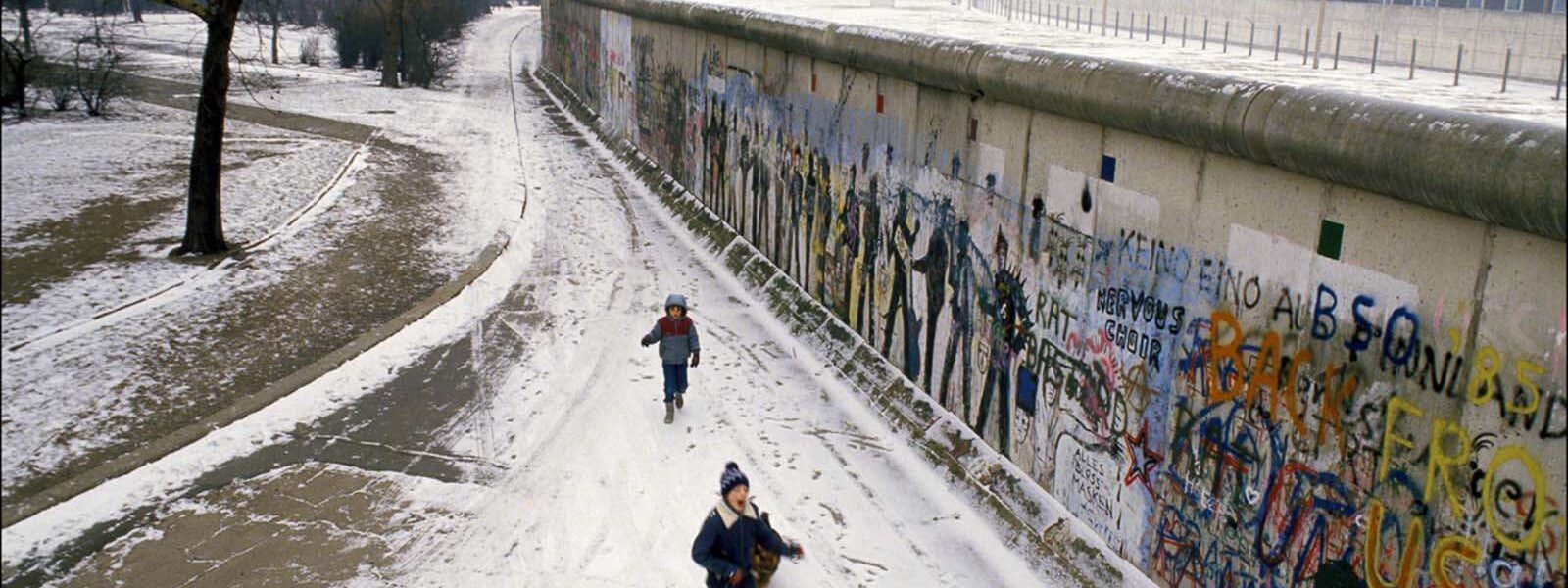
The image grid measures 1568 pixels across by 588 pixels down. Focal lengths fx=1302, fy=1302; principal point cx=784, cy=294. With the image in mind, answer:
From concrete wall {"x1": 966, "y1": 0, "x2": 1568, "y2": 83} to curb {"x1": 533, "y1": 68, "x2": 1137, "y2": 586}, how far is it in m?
4.07

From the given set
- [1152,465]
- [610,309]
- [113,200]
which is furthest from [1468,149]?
[113,200]

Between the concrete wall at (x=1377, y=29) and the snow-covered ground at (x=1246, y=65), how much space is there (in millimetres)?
110

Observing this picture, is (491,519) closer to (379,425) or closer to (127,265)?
(379,425)

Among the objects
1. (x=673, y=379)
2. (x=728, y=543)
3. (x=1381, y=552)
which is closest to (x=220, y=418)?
(x=673, y=379)

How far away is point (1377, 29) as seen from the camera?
395 inches

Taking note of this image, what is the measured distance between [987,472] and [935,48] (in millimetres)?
3629

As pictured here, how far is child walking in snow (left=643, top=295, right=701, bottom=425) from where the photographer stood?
11883 mm

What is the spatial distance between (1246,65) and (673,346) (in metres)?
5.44

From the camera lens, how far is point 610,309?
15711 millimetres

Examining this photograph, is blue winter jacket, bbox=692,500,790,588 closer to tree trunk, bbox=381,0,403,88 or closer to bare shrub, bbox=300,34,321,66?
tree trunk, bbox=381,0,403,88

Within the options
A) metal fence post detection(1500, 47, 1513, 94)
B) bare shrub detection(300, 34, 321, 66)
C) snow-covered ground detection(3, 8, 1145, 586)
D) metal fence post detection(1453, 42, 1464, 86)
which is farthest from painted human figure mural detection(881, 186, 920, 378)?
bare shrub detection(300, 34, 321, 66)

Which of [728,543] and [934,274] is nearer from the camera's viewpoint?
[728,543]

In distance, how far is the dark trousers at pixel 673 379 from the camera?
39.3ft

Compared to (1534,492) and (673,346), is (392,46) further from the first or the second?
(1534,492)
